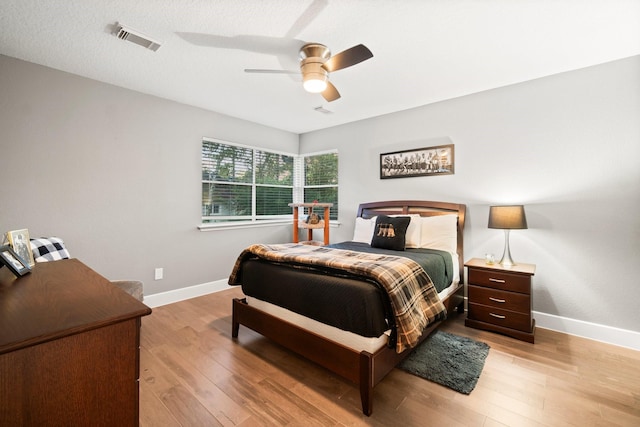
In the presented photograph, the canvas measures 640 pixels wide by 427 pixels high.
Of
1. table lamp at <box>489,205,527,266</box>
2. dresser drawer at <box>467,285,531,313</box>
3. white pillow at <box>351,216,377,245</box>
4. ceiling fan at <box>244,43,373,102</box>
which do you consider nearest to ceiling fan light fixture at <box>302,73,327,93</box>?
ceiling fan at <box>244,43,373,102</box>

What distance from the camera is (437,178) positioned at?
11.7 ft

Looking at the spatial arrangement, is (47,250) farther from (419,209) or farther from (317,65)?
(419,209)

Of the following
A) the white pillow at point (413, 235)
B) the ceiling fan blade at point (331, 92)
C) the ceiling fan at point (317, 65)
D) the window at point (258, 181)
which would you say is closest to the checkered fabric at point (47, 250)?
the window at point (258, 181)

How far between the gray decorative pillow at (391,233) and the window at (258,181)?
1.51 m

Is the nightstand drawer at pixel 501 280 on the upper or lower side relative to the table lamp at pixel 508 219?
lower

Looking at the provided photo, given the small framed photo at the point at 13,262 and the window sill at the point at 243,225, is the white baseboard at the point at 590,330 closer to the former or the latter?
the window sill at the point at 243,225

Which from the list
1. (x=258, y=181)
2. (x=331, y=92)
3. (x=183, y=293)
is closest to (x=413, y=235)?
(x=331, y=92)

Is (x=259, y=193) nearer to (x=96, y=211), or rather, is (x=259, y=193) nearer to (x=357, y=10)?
(x=96, y=211)

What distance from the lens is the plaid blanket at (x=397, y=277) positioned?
1.75 metres

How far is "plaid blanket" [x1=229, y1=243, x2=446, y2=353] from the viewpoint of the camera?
1.75 m

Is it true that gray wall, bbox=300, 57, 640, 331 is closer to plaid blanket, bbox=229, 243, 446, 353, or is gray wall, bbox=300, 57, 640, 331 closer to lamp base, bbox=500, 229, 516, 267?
lamp base, bbox=500, 229, 516, 267

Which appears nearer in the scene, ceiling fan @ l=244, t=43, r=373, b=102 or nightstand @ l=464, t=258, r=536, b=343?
ceiling fan @ l=244, t=43, r=373, b=102

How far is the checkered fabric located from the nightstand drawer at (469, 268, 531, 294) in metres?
3.70

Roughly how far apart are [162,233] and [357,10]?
3140mm
